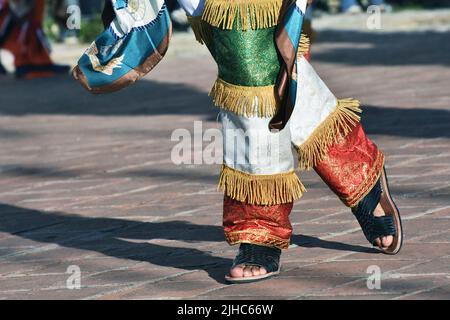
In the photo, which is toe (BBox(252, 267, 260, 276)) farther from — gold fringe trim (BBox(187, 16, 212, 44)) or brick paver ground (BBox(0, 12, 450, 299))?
gold fringe trim (BBox(187, 16, 212, 44))

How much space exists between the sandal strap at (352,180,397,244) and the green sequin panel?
644mm

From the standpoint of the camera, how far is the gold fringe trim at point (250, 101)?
173 inches

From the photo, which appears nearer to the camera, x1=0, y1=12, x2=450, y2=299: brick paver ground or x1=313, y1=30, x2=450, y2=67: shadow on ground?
x1=0, y1=12, x2=450, y2=299: brick paver ground

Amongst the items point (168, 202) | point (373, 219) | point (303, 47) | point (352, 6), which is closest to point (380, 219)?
point (373, 219)

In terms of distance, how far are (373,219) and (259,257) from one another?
0.51m

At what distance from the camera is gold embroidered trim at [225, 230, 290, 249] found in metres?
4.52

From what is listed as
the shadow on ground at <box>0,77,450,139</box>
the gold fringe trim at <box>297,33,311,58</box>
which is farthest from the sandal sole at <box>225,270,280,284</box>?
the shadow on ground at <box>0,77,450,139</box>

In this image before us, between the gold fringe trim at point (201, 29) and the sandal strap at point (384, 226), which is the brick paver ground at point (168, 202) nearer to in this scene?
the sandal strap at point (384, 226)

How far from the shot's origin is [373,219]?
4766 millimetres

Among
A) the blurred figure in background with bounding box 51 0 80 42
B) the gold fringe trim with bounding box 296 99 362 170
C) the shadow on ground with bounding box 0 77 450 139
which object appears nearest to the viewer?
the gold fringe trim with bounding box 296 99 362 170

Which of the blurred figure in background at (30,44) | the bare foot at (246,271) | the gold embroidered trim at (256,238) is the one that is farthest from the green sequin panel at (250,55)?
the blurred figure in background at (30,44)

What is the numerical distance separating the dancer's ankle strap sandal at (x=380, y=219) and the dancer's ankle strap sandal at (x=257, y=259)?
388 millimetres
